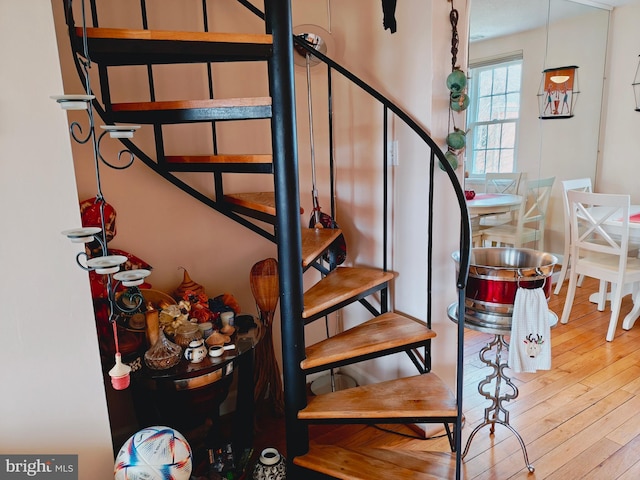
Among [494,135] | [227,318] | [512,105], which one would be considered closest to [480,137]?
[494,135]

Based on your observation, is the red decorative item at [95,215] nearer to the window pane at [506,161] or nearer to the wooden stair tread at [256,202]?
the wooden stair tread at [256,202]

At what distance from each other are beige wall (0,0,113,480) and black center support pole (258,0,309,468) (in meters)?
0.67

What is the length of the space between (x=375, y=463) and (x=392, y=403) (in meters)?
0.28

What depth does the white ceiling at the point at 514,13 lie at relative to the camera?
3.14 metres

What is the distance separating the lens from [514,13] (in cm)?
341

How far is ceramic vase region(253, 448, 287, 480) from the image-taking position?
5.94 ft

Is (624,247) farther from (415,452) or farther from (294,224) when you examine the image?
(294,224)

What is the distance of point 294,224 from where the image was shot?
5.53 ft

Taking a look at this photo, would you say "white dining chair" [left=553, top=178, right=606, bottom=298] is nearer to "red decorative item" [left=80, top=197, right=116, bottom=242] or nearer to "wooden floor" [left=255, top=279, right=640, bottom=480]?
"wooden floor" [left=255, top=279, right=640, bottom=480]

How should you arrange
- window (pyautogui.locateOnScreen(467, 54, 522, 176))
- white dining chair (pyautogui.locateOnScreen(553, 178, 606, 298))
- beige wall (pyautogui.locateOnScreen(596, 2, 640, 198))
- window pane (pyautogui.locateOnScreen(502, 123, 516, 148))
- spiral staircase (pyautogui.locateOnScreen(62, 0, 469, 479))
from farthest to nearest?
1. beige wall (pyautogui.locateOnScreen(596, 2, 640, 198))
2. white dining chair (pyautogui.locateOnScreen(553, 178, 606, 298))
3. window pane (pyautogui.locateOnScreen(502, 123, 516, 148))
4. window (pyautogui.locateOnScreen(467, 54, 522, 176))
5. spiral staircase (pyautogui.locateOnScreen(62, 0, 469, 479))

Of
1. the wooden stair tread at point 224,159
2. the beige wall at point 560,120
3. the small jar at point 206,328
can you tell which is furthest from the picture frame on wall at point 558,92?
the small jar at point 206,328

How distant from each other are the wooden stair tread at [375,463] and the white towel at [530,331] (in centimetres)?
52

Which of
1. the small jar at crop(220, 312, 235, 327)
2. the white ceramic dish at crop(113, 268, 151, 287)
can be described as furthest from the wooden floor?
the white ceramic dish at crop(113, 268, 151, 287)

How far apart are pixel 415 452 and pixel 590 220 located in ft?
7.53
